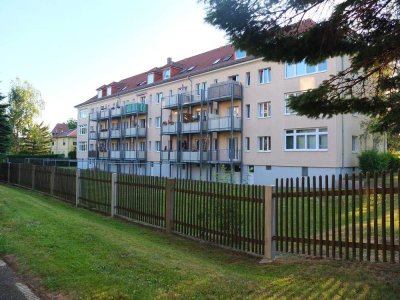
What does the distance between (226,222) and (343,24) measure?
4405mm

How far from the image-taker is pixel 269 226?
7648 mm

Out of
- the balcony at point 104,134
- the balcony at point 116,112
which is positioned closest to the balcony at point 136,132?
the balcony at point 116,112

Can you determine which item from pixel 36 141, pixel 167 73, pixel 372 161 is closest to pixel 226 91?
pixel 372 161

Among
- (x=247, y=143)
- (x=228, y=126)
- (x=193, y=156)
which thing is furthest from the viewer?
(x=193, y=156)

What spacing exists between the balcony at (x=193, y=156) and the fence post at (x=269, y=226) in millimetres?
29216

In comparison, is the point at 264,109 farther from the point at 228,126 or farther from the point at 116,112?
the point at 116,112

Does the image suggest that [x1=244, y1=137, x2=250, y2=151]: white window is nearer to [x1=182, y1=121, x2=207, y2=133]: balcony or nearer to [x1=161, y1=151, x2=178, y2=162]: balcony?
[x1=182, y1=121, x2=207, y2=133]: balcony

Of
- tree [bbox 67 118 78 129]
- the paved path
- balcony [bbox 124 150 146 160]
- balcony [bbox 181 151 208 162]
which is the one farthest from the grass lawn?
tree [bbox 67 118 78 129]

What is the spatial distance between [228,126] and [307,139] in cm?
754

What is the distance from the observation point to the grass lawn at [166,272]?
5.07 meters

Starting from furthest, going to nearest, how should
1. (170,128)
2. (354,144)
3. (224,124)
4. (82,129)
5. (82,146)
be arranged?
(82,129)
(82,146)
(170,128)
(224,124)
(354,144)

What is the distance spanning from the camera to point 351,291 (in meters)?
5.06

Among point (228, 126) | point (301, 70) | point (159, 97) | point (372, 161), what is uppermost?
point (159, 97)

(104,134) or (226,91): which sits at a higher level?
(226,91)
